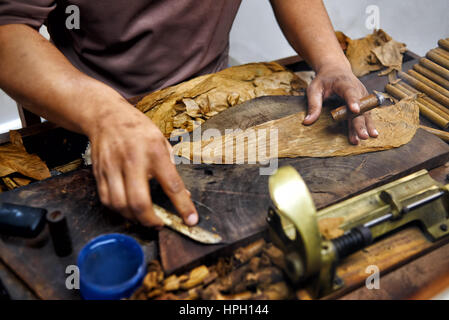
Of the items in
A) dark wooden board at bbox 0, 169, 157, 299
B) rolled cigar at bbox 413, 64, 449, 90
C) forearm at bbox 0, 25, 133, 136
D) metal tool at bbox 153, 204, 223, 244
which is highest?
forearm at bbox 0, 25, 133, 136

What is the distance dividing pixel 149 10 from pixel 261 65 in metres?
0.57

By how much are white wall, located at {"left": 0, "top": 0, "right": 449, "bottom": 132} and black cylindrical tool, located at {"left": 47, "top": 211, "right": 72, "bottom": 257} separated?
1973 millimetres

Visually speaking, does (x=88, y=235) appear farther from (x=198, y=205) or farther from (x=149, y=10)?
(x=149, y=10)

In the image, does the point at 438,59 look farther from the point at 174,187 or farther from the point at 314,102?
the point at 174,187

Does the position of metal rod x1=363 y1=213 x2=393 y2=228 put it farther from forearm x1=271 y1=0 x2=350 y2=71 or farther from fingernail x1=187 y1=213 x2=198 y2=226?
forearm x1=271 y1=0 x2=350 y2=71

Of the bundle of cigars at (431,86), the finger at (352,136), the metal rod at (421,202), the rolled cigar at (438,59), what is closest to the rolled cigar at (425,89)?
the bundle of cigars at (431,86)

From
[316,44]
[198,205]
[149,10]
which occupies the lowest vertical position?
[198,205]

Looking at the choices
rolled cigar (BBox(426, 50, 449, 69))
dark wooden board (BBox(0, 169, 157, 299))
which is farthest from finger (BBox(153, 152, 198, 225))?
rolled cigar (BBox(426, 50, 449, 69))

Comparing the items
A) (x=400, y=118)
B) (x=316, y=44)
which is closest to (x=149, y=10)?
(x=316, y=44)

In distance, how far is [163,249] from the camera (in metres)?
1.03

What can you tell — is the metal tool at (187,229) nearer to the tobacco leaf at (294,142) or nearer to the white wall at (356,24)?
the tobacco leaf at (294,142)

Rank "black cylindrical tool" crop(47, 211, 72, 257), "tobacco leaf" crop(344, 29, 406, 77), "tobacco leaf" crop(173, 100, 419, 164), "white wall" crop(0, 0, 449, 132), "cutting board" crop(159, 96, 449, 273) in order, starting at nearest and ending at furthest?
"black cylindrical tool" crop(47, 211, 72, 257) < "cutting board" crop(159, 96, 449, 273) < "tobacco leaf" crop(173, 100, 419, 164) < "tobacco leaf" crop(344, 29, 406, 77) < "white wall" crop(0, 0, 449, 132)

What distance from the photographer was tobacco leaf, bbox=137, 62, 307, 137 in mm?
1503
